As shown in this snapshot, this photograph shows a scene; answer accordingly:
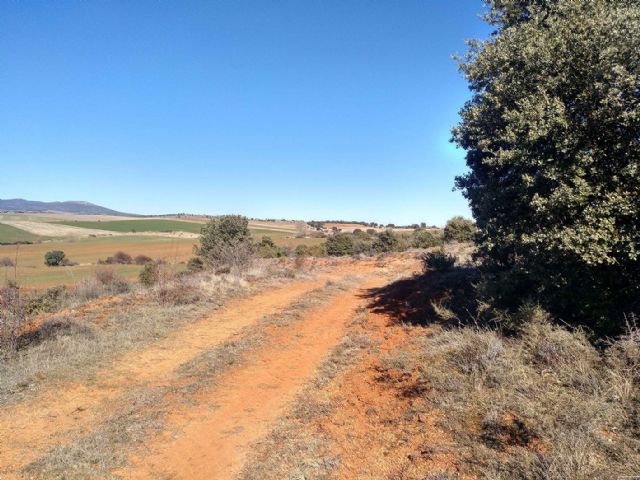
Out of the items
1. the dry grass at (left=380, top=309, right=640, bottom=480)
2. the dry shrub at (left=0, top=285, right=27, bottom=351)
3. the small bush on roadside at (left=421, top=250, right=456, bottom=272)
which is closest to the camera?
the dry grass at (left=380, top=309, right=640, bottom=480)

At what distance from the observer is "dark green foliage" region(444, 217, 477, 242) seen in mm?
33000

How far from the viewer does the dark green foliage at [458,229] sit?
33.0 meters

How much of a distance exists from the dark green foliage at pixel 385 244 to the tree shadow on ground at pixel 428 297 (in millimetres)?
17377

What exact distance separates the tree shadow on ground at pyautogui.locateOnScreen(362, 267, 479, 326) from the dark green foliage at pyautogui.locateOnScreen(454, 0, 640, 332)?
8.24ft

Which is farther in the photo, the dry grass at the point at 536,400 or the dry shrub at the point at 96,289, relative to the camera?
the dry shrub at the point at 96,289

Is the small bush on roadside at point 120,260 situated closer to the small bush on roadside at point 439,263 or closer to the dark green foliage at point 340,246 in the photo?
the dark green foliage at point 340,246

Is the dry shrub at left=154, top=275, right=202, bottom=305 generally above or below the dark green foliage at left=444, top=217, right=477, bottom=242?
below

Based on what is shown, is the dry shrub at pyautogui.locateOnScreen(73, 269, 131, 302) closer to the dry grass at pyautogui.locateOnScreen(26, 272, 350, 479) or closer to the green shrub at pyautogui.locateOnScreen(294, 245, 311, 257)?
the dry grass at pyautogui.locateOnScreen(26, 272, 350, 479)

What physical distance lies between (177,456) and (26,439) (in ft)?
7.08

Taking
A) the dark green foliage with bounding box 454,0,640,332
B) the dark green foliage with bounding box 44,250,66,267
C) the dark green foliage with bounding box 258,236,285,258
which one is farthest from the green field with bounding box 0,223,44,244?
the dark green foliage with bounding box 454,0,640,332

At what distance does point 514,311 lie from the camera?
7930mm

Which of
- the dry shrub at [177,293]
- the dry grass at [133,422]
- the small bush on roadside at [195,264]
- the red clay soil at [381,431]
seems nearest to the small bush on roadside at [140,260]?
the small bush on roadside at [195,264]

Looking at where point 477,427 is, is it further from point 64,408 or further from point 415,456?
point 64,408

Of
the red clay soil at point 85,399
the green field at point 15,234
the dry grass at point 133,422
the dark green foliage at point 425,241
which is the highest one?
the dark green foliage at point 425,241
